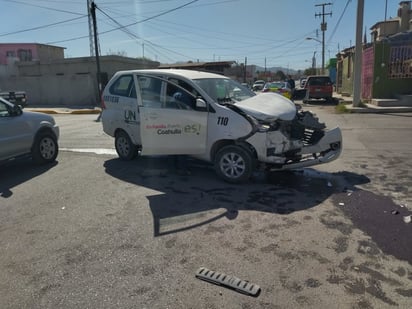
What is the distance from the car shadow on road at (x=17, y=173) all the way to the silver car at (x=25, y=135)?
25 cm

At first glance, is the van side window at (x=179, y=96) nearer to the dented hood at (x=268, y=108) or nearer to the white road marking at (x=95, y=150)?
the dented hood at (x=268, y=108)

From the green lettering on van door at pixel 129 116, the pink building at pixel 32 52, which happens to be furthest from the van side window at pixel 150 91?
the pink building at pixel 32 52

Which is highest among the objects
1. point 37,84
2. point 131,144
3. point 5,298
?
point 37,84

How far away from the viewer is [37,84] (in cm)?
2866

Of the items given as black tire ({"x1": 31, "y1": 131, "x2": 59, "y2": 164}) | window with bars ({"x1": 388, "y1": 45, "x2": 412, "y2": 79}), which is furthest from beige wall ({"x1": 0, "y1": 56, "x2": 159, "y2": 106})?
black tire ({"x1": 31, "y1": 131, "x2": 59, "y2": 164})

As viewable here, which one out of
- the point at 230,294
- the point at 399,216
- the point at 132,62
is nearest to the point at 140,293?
the point at 230,294

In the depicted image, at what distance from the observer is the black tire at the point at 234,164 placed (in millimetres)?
5902

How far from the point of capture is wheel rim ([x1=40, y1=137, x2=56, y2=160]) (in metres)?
7.87

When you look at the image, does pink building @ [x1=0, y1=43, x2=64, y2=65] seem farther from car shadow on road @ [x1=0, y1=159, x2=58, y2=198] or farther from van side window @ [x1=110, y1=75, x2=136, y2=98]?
van side window @ [x1=110, y1=75, x2=136, y2=98]

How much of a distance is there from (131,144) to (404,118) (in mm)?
11307

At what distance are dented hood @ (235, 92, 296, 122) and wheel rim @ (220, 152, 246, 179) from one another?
77cm

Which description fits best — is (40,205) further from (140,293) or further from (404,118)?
(404,118)

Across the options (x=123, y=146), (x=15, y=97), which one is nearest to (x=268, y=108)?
(x=123, y=146)

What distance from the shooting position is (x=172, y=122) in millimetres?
6312
